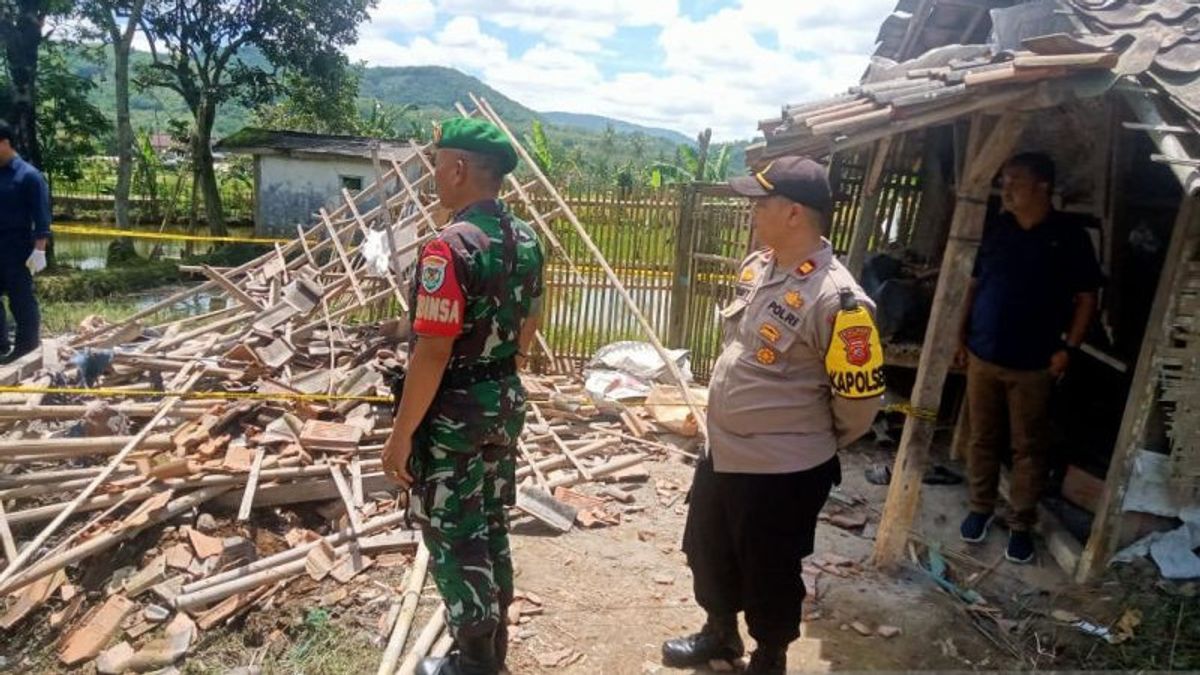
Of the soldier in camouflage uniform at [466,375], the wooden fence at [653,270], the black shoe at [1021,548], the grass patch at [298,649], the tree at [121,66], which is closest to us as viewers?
the soldier in camouflage uniform at [466,375]


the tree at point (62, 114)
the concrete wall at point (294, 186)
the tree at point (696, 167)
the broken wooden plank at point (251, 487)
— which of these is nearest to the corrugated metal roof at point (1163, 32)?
the broken wooden plank at point (251, 487)

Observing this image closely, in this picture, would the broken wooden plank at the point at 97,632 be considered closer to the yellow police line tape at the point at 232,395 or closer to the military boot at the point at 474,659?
the yellow police line tape at the point at 232,395

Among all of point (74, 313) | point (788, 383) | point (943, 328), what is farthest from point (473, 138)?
point (74, 313)

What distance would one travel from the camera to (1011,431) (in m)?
4.39

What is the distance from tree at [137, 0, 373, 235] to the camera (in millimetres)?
21547

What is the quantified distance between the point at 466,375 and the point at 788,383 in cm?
116

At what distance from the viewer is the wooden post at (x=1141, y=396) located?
3689 mm

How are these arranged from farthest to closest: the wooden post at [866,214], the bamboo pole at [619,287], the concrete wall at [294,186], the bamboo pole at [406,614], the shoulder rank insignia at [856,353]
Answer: the concrete wall at [294,186] < the bamboo pole at [619,287] < the wooden post at [866,214] < the bamboo pole at [406,614] < the shoulder rank insignia at [856,353]

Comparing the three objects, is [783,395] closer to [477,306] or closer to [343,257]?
[477,306]

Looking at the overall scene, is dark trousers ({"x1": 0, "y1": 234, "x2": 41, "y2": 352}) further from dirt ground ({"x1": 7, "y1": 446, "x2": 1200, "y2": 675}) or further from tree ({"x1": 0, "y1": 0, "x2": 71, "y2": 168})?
tree ({"x1": 0, "y1": 0, "x2": 71, "y2": 168})

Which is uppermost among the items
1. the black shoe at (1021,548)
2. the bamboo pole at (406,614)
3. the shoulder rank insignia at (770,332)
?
the shoulder rank insignia at (770,332)

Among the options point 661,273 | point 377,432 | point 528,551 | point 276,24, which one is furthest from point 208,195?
point 528,551

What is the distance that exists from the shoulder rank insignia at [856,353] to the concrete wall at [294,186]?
20232 mm

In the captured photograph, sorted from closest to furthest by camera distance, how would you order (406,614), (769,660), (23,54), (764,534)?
(764,534)
(769,660)
(406,614)
(23,54)
